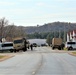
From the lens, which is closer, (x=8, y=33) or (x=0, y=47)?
(x=0, y=47)

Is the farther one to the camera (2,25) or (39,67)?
(2,25)

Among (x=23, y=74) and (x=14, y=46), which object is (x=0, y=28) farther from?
(x=23, y=74)

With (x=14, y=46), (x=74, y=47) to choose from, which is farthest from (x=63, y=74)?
(x=74, y=47)

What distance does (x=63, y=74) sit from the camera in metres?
21.5

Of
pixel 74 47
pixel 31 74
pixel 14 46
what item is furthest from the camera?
pixel 74 47

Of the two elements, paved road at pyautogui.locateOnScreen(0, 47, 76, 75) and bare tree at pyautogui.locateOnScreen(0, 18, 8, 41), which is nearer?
paved road at pyautogui.locateOnScreen(0, 47, 76, 75)

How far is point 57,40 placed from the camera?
90000mm

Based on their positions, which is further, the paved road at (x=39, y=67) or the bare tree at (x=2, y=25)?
the bare tree at (x=2, y=25)

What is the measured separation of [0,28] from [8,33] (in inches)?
246

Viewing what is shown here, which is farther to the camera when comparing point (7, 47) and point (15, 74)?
point (7, 47)

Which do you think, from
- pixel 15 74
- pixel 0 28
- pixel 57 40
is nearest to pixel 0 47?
pixel 57 40

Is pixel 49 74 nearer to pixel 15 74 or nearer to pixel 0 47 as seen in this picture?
pixel 15 74

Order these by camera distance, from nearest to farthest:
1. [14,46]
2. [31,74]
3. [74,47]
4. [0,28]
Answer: [31,74] < [14,46] < [74,47] < [0,28]

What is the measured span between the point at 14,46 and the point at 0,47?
3.37 metres
